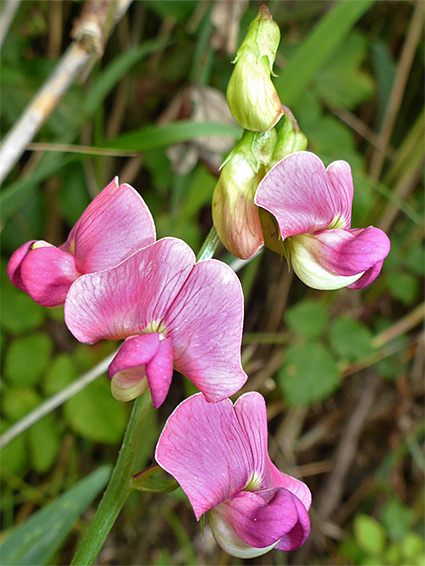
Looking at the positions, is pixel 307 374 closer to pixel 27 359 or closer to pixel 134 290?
pixel 27 359

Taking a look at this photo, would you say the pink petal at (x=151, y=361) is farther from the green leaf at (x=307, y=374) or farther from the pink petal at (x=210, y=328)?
the green leaf at (x=307, y=374)

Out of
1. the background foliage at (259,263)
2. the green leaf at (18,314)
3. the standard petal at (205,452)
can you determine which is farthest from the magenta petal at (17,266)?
the green leaf at (18,314)

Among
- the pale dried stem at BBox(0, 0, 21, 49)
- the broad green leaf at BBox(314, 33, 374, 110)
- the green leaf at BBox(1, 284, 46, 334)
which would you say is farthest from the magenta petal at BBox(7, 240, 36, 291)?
the broad green leaf at BBox(314, 33, 374, 110)

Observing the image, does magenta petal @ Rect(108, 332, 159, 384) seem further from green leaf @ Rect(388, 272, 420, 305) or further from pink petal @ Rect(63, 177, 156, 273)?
green leaf @ Rect(388, 272, 420, 305)

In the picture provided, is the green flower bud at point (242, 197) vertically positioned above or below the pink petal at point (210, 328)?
above

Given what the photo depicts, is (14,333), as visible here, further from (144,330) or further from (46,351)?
(144,330)

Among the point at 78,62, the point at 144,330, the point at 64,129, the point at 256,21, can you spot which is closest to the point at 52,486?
the point at 64,129
